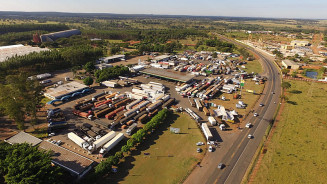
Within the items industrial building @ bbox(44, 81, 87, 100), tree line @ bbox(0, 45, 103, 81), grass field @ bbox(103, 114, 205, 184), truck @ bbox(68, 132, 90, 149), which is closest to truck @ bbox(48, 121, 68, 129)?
truck @ bbox(68, 132, 90, 149)

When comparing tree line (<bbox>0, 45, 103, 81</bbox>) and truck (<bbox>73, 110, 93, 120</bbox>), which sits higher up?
tree line (<bbox>0, 45, 103, 81</bbox>)

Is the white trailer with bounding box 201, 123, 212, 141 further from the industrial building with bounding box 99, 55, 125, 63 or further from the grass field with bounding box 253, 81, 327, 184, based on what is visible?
the industrial building with bounding box 99, 55, 125, 63

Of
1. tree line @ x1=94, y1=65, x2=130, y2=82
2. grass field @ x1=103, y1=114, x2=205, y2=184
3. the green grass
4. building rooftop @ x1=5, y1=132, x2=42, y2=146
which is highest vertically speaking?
the green grass

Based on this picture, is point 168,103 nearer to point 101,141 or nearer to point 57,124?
point 101,141

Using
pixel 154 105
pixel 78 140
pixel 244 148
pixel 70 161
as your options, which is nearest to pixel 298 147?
pixel 244 148

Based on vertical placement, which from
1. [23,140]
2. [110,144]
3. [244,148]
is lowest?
[244,148]

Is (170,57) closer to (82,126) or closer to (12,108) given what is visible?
(82,126)
